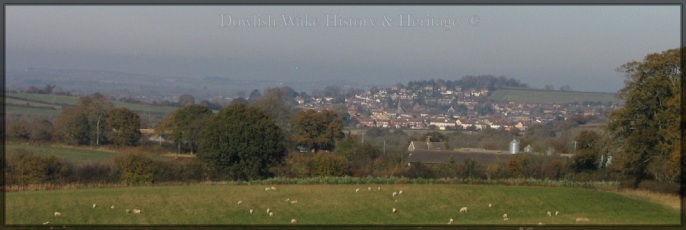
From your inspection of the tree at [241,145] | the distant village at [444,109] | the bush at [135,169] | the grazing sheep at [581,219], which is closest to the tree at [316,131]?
the tree at [241,145]

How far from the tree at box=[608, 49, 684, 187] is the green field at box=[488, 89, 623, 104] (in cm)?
6398

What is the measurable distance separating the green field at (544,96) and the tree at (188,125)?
177 feet

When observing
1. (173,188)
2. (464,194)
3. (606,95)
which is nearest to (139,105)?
(173,188)

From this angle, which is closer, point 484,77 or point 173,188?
point 173,188

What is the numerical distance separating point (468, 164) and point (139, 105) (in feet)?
108

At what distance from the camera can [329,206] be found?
84.1 ft

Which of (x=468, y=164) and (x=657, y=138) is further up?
→ (x=657, y=138)

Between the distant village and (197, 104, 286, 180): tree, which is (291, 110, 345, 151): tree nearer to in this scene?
(197, 104, 286, 180): tree

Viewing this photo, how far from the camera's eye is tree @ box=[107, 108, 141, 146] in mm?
49250

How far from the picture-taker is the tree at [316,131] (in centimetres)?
5688

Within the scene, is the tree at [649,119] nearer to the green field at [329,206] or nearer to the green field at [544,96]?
the green field at [329,206]

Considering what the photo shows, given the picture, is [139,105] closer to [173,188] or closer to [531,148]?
[531,148]

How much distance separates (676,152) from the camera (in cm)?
2997

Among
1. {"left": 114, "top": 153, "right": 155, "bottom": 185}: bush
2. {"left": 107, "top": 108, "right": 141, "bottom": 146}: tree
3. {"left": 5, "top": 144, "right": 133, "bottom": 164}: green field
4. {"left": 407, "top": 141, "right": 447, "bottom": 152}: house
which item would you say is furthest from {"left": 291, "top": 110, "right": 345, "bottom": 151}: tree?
{"left": 114, "top": 153, "right": 155, "bottom": 185}: bush
